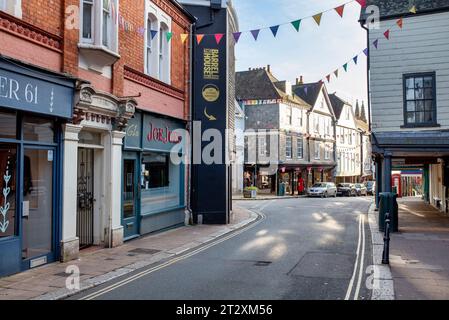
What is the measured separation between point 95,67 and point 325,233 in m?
9.04

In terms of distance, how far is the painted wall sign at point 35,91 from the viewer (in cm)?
780

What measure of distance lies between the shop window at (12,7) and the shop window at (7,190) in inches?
99.2

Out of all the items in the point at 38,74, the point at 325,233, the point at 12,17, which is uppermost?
the point at 12,17

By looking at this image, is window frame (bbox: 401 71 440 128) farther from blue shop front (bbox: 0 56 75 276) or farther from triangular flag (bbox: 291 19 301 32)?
blue shop front (bbox: 0 56 75 276)

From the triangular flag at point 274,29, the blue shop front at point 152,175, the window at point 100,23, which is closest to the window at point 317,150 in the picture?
the blue shop front at point 152,175

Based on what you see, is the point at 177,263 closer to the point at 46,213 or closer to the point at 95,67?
the point at 46,213

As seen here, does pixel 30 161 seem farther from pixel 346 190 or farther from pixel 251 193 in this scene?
pixel 346 190

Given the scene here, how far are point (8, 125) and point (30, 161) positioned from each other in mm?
998

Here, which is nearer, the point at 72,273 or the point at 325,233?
the point at 72,273

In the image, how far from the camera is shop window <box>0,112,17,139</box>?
805 cm

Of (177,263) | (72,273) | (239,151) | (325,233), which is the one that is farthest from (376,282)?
(239,151)

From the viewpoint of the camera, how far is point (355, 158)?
5922 cm

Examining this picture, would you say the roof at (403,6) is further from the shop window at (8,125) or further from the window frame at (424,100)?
the shop window at (8,125)

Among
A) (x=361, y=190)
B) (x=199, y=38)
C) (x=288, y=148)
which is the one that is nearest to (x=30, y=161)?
(x=199, y=38)
